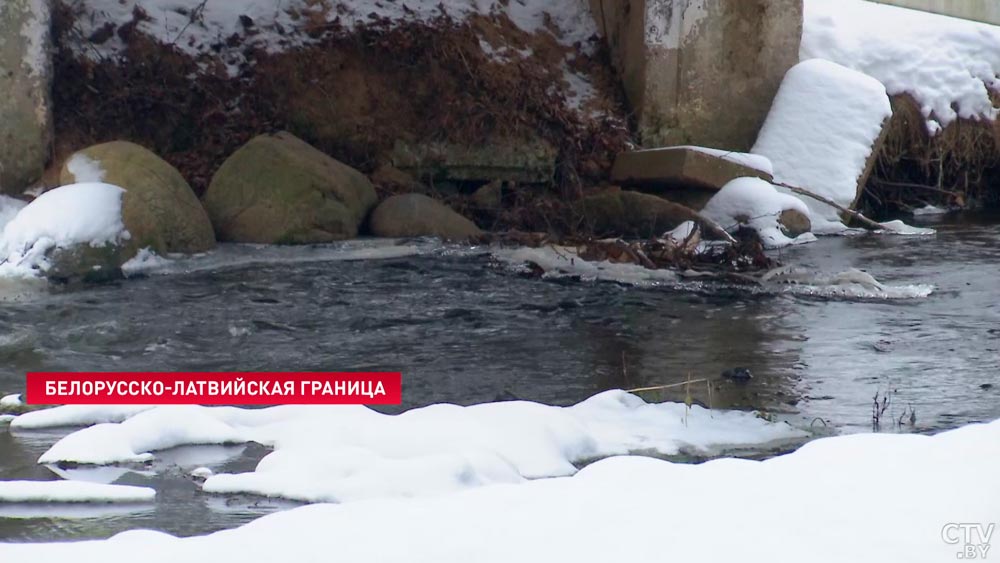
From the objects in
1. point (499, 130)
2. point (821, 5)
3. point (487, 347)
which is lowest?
point (487, 347)

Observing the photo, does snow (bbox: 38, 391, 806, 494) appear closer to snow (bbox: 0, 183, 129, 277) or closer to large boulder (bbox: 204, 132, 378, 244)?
snow (bbox: 0, 183, 129, 277)

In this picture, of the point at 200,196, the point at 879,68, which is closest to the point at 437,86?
the point at 200,196

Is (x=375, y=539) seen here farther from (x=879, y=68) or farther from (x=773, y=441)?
(x=879, y=68)

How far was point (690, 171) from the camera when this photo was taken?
487 inches

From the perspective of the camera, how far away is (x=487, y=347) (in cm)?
680

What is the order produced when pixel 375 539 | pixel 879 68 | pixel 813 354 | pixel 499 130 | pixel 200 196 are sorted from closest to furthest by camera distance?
pixel 375 539
pixel 813 354
pixel 200 196
pixel 499 130
pixel 879 68

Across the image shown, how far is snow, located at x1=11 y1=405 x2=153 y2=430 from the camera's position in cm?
487

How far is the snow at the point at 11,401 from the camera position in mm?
5223

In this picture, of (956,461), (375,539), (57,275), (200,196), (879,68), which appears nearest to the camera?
(375,539)

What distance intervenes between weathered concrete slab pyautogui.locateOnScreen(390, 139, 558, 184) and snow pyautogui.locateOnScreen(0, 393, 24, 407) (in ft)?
27.0

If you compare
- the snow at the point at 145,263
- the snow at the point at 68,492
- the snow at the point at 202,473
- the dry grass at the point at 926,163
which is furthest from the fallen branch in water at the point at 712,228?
the snow at the point at 68,492

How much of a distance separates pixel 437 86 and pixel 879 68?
18.7 feet

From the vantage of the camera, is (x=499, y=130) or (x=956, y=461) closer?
(x=956, y=461)
